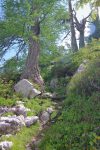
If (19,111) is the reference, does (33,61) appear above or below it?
above

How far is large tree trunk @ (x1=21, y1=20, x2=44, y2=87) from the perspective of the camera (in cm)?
1738

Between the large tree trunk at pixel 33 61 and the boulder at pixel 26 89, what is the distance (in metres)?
1.06

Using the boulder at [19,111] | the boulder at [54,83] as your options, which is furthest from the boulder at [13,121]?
the boulder at [54,83]

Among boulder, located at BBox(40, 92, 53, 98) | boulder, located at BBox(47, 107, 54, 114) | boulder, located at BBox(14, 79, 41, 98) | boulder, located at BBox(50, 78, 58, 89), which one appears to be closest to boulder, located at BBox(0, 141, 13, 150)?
boulder, located at BBox(47, 107, 54, 114)

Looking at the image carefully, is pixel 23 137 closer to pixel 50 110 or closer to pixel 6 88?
pixel 50 110

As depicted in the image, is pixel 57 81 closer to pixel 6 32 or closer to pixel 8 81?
pixel 8 81

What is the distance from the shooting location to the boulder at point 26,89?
15.4 metres

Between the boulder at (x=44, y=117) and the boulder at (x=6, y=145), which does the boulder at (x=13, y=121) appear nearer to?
the boulder at (x=44, y=117)

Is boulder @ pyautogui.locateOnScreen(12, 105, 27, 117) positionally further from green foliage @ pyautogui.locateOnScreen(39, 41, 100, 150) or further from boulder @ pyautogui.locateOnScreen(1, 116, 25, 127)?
green foliage @ pyautogui.locateOnScreen(39, 41, 100, 150)

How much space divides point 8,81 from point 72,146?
8.58 metres

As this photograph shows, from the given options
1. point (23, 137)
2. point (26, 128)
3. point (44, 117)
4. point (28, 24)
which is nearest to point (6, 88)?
point (28, 24)

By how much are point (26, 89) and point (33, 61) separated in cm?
255

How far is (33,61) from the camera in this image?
17.9 metres

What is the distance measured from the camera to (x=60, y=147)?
380 inches
